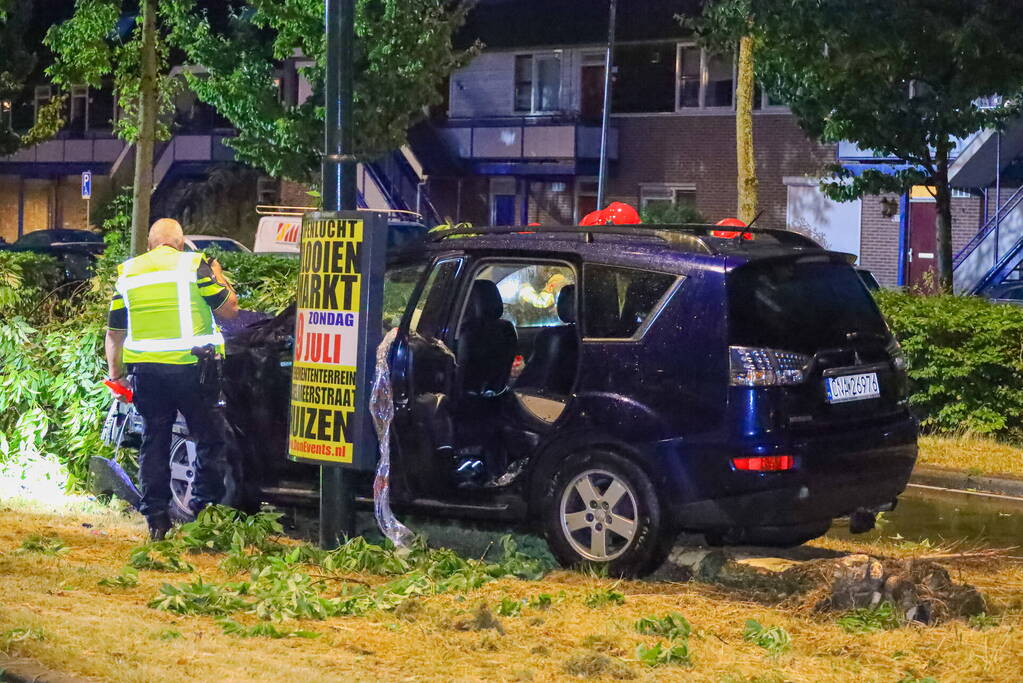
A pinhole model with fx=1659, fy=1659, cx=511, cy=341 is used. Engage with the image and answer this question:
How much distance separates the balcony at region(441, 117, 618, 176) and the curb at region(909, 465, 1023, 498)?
92.9 ft

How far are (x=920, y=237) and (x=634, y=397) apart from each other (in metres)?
29.1

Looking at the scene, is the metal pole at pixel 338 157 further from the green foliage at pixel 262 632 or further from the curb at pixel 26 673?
the curb at pixel 26 673

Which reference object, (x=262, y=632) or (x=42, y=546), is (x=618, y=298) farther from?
(x=42, y=546)

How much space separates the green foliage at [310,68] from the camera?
96.9 ft

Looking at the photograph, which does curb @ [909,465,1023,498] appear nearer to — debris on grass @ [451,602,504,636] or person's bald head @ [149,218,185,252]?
person's bald head @ [149,218,185,252]

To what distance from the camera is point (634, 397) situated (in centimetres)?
774

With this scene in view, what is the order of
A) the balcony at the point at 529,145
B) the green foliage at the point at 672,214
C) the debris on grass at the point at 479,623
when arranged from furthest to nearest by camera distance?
1. the balcony at the point at 529,145
2. the green foliage at the point at 672,214
3. the debris on grass at the point at 479,623

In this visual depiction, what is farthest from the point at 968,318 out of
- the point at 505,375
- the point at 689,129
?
the point at 689,129

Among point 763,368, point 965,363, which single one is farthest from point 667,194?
point 763,368

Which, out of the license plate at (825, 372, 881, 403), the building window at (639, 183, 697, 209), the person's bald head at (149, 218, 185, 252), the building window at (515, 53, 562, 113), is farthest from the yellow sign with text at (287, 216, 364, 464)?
the building window at (515, 53, 562, 113)

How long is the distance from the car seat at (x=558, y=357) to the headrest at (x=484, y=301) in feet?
1.12

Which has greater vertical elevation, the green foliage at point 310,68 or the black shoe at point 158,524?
the green foliage at point 310,68

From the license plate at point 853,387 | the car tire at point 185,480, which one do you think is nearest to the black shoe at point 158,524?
the car tire at point 185,480

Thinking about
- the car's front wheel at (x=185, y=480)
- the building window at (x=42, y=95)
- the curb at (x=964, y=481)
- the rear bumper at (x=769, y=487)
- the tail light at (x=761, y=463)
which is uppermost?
the building window at (x=42, y=95)
